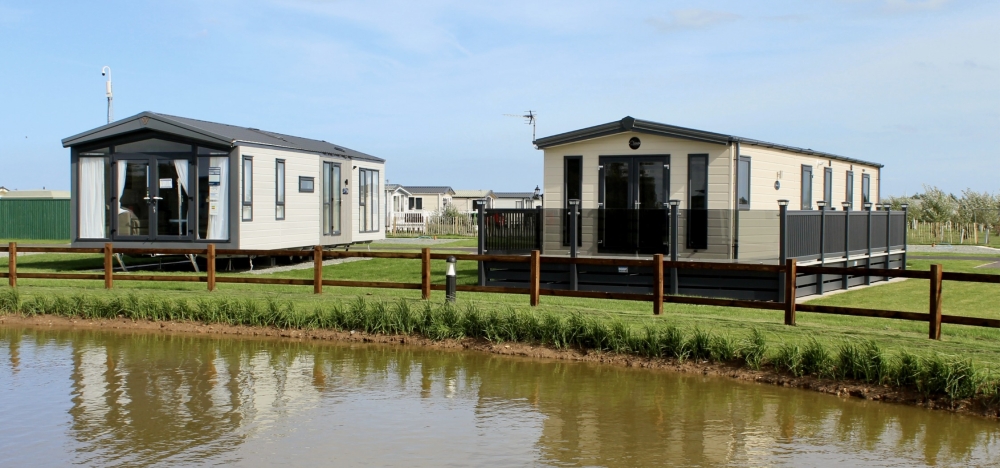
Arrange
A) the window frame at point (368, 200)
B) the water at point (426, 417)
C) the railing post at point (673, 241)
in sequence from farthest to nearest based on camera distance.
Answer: the window frame at point (368, 200) → the railing post at point (673, 241) → the water at point (426, 417)

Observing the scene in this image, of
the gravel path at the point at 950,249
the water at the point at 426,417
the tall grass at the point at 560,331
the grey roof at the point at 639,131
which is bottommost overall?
the water at the point at 426,417

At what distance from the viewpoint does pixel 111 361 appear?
12055 millimetres

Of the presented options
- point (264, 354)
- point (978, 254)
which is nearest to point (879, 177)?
point (978, 254)

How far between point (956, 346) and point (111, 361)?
10556 millimetres

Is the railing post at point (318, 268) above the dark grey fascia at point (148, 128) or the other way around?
the other way around

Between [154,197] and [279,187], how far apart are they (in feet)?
9.97

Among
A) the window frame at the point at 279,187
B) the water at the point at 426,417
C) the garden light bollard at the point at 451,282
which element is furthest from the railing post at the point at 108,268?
the garden light bollard at the point at 451,282

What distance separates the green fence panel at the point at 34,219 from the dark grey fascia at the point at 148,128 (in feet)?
72.9

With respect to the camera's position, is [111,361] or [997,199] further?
[997,199]

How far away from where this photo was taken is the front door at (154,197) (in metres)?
22.2

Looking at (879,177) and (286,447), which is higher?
(879,177)

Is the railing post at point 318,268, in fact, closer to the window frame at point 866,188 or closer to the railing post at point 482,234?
the railing post at point 482,234

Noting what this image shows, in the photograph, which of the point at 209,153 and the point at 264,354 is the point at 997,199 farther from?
the point at 264,354

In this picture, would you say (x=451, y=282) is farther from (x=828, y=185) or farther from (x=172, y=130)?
(x=828, y=185)
